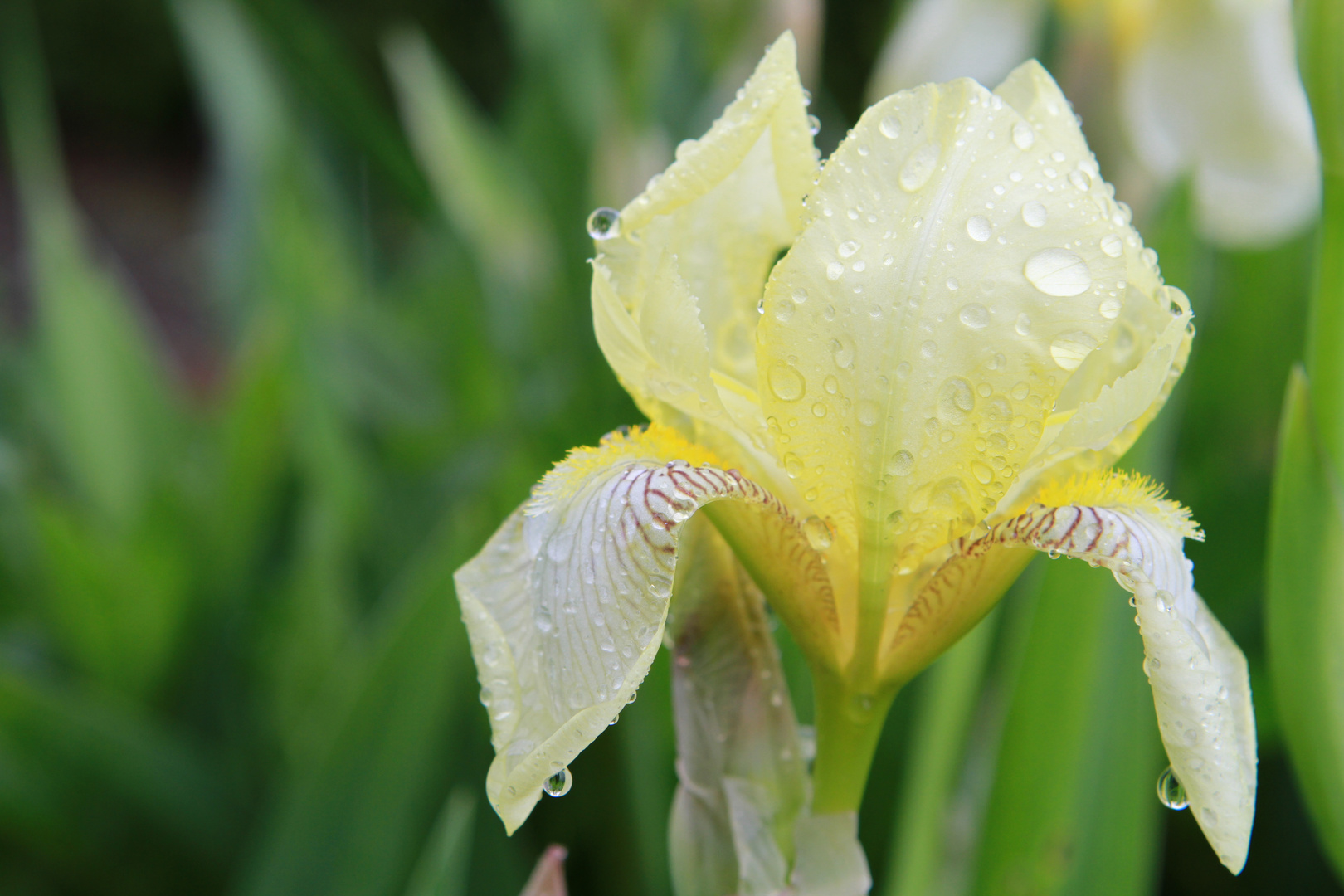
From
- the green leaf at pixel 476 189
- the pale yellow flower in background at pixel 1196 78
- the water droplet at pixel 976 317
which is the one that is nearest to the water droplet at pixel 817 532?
the water droplet at pixel 976 317

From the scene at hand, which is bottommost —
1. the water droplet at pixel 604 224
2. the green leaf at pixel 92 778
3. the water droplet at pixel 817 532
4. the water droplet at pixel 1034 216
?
the green leaf at pixel 92 778

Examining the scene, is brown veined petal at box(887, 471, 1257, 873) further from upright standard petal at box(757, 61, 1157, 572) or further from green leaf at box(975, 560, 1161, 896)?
green leaf at box(975, 560, 1161, 896)

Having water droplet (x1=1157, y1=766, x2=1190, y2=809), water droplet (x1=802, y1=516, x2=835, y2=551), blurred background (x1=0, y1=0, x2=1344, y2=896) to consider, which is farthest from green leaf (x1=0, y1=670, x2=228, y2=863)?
water droplet (x1=1157, y1=766, x2=1190, y2=809)

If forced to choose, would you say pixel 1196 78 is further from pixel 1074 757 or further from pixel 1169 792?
pixel 1169 792

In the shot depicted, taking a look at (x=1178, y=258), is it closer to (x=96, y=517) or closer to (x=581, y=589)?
(x=581, y=589)

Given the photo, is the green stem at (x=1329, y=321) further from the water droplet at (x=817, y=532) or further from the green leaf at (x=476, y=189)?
the green leaf at (x=476, y=189)
